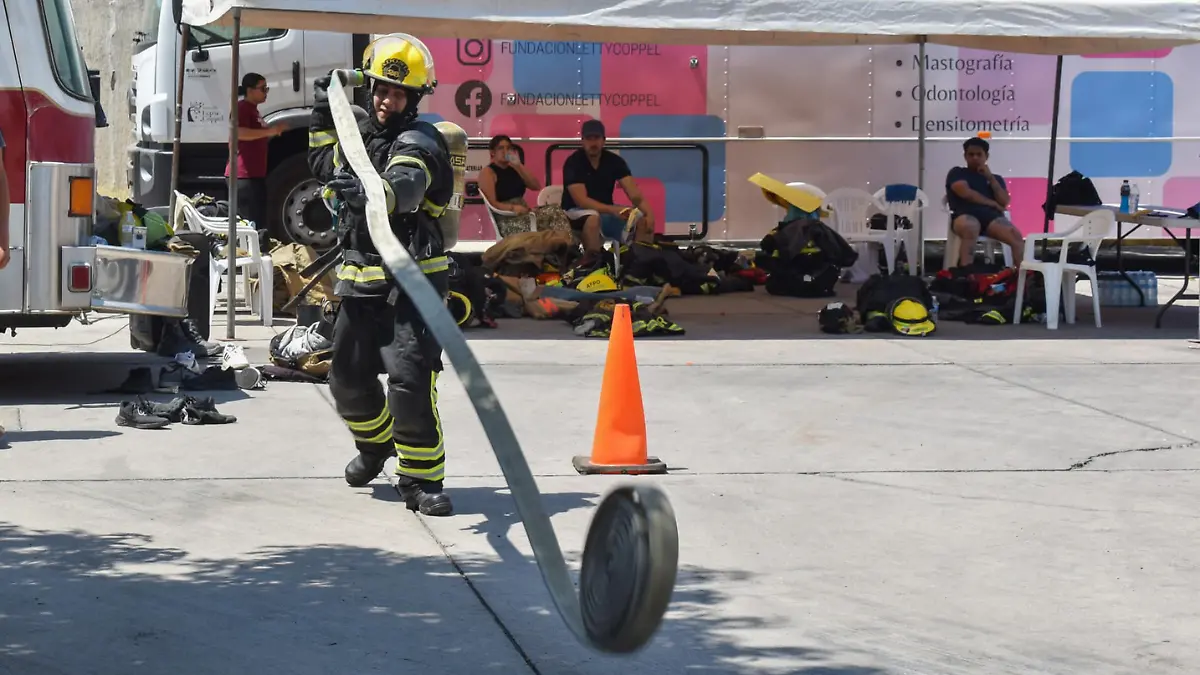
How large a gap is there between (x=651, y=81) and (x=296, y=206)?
368 cm

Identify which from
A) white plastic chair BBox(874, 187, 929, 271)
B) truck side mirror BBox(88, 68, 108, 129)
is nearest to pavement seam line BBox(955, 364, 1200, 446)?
white plastic chair BBox(874, 187, 929, 271)

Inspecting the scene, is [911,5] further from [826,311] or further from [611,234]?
[611,234]

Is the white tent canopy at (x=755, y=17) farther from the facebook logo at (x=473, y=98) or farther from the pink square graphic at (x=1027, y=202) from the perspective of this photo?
the pink square graphic at (x=1027, y=202)

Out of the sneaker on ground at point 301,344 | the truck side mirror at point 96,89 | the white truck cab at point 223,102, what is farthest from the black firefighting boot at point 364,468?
the white truck cab at point 223,102

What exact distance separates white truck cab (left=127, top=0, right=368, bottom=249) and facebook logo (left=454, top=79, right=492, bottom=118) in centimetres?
134

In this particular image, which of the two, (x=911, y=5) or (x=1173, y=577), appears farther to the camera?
(x=911, y=5)

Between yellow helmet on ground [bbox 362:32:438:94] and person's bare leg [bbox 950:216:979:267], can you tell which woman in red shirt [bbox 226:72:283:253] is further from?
yellow helmet on ground [bbox 362:32:438:94]

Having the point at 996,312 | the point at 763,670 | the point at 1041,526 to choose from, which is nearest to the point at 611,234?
the point at 996,312

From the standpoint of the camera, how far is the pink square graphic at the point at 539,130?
15.1 m

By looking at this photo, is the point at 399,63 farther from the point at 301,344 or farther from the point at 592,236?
the point at 592,236

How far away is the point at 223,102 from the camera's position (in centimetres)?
1381

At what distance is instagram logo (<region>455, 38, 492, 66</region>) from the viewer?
1509 centimetres

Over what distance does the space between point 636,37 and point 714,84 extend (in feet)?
11.7

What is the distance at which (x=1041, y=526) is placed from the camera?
5.72m
